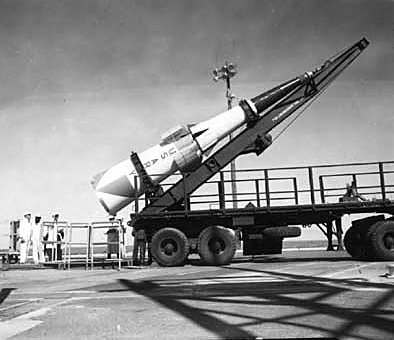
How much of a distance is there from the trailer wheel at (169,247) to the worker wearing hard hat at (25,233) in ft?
19.5

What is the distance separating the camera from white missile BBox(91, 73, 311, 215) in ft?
53.5

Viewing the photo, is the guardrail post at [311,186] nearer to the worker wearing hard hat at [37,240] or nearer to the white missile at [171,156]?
the white missile at [171,156]

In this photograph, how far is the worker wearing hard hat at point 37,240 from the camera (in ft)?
59.6

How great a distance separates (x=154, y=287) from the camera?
31.0 feet

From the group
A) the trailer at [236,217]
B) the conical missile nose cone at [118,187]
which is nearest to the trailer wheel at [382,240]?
the trailer at [236,217]

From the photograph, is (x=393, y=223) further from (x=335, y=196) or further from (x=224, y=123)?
(x=224, y=123)

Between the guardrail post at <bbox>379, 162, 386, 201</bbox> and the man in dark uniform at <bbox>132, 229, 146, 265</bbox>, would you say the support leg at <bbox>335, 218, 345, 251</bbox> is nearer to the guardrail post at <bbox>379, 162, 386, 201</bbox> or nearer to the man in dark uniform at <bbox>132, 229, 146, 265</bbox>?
the guardrail post at <bbox>379, 162, 386, 201</bbox>

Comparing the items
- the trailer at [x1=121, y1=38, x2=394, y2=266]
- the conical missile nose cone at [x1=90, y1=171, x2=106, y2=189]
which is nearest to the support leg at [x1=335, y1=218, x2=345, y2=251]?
the trailer at [x1=121, y1=38, x2=394, y2=266]

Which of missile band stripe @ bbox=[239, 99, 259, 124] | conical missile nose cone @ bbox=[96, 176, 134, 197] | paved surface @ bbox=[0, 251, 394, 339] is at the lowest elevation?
paved surface @ bbox=[0, 251, 394, 339]

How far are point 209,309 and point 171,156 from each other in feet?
34.9

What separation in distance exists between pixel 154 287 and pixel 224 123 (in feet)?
29.4

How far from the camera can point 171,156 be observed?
16.6 metres

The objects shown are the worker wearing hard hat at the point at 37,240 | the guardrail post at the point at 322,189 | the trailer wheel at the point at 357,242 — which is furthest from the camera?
the worker wearing hard hat at the point at 37,240

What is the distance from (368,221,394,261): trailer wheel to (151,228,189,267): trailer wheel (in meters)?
5.83
